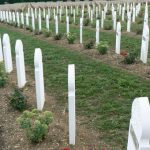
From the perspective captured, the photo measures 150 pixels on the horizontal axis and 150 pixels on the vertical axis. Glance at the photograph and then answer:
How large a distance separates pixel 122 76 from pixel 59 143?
3467 millimetres

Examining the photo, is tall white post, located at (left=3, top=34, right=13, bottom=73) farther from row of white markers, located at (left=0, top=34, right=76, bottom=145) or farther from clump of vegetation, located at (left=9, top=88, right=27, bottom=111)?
clump of vegetation, located at (left=9, top=88, right=27, bottom=111)

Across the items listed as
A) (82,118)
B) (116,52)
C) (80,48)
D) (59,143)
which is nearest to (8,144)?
(59,143)

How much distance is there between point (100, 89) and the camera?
6.93m

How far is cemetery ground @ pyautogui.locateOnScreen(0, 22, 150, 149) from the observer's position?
5.20 metres

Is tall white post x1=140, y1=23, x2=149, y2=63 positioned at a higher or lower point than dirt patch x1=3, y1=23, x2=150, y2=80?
higher

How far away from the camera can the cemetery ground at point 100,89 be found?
17.1 ft

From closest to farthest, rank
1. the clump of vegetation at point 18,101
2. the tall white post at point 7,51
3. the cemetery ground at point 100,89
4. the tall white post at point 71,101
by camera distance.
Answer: the tall white post at point 71,101, the cemetery ground at point 100,89, the clump of vegetation at point 18,101, the tall white post at point 7,51

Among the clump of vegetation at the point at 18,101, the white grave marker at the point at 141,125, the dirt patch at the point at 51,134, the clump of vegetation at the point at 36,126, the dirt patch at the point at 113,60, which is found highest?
the white grave marker at the point at 141,125

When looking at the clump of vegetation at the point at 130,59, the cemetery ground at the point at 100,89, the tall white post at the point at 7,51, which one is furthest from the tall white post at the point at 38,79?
the clump of vegetation at the point at 130,59

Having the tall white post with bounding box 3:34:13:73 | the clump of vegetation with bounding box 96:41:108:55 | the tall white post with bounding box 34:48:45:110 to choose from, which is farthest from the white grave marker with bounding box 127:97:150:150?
the clump of vegetation with bounding box 96:41:108:55

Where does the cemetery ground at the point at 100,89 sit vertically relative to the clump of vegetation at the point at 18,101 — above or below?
below

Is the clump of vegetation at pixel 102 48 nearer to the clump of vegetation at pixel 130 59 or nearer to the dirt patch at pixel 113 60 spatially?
the dirt patch at pixel 113 60

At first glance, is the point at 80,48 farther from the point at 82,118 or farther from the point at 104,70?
the point at 82,118

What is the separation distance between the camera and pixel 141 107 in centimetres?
228
